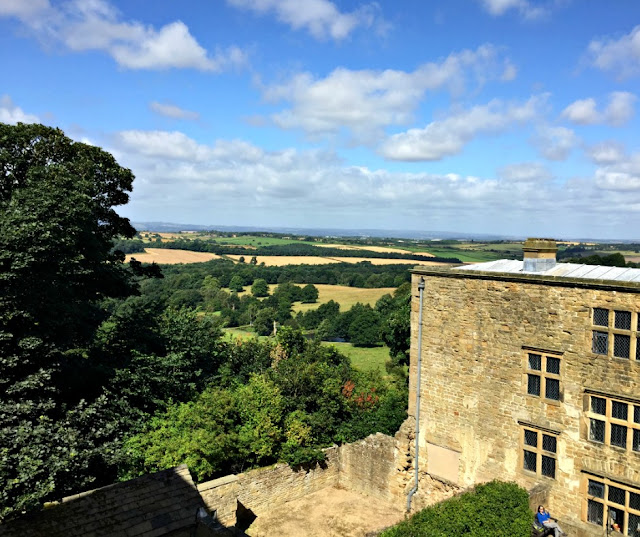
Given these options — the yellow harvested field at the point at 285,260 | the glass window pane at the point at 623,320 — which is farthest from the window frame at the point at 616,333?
the yellow harvested field at the point at 285,260

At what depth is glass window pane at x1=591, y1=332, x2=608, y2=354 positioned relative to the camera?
12.2 m

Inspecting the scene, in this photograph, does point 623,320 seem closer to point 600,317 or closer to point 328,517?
point 600,317

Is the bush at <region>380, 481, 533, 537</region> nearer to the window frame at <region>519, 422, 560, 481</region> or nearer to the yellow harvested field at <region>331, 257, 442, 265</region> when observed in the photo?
the window frame at <region>519, 422, 560, 481</region>

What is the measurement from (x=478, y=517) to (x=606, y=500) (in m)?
3.70

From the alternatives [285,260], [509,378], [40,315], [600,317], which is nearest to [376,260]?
[285,260]

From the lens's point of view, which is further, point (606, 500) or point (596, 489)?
point (596, 489)

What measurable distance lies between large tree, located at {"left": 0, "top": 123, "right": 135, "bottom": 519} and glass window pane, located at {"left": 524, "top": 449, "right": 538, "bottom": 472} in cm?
1342

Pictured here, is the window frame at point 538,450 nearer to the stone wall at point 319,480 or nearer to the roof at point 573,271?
the roof at point 573,271

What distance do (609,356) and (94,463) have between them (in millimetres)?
16791

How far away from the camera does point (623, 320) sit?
1178cm

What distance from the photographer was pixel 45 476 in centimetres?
1338

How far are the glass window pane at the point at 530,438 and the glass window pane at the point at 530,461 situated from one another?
27 cm

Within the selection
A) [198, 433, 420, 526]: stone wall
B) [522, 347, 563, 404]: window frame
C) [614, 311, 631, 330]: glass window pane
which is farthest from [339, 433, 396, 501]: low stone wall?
[614, 311, 631, 330]: glass window pane

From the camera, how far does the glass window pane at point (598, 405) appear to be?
12242mm
